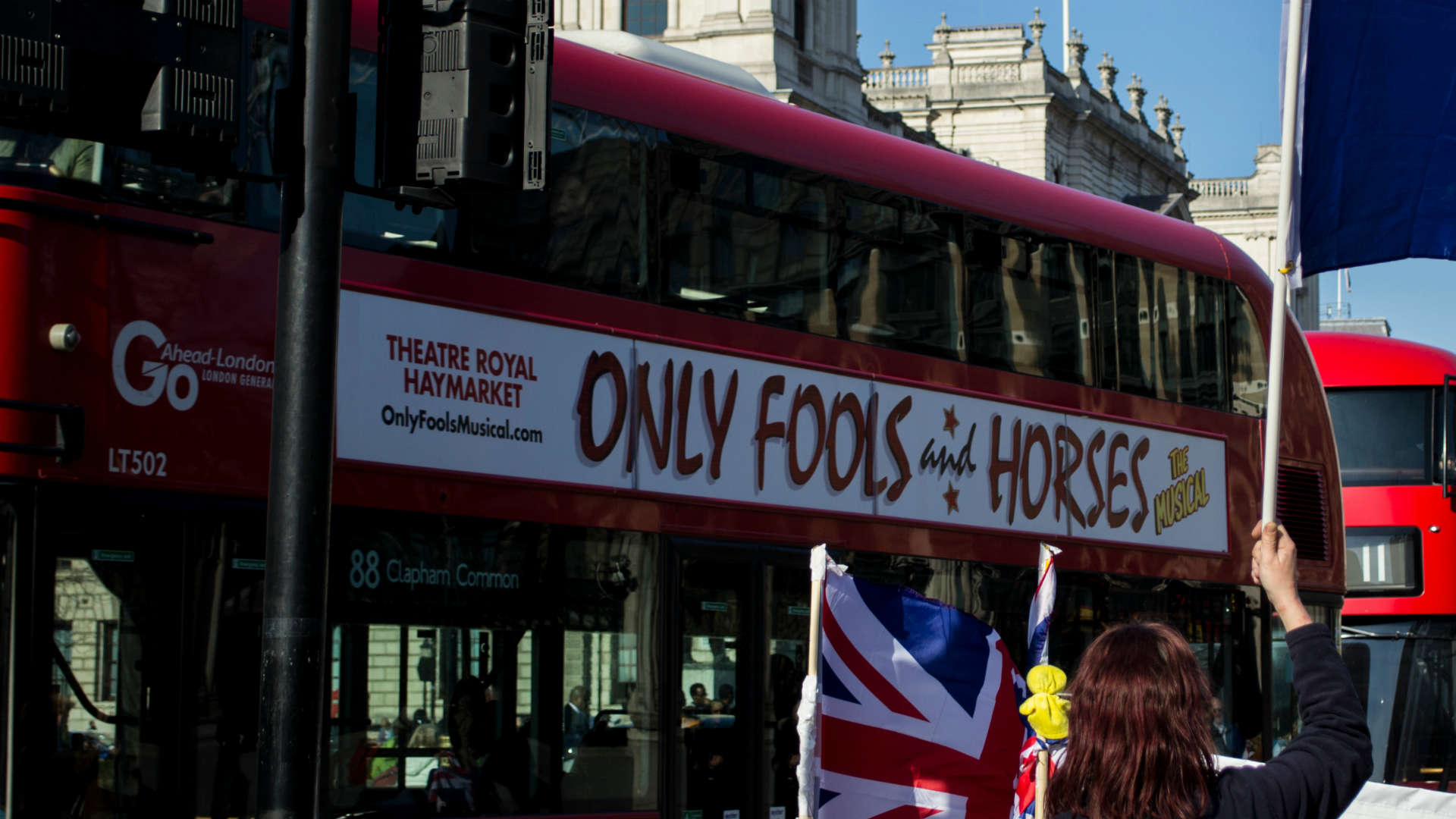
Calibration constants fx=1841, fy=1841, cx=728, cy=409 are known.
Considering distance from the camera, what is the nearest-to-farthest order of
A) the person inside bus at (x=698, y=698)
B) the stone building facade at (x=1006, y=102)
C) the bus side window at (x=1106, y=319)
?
the person inside bus at (x=698, y=698), the bus side window at (x=1106, y=319), the stone building facade at (x=1006, y=102)

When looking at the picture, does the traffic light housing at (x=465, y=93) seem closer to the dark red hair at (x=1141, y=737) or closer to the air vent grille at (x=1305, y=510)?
the dark red hair at (x=1141, y=737)

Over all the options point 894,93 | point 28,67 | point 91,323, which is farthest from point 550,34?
point 894,93

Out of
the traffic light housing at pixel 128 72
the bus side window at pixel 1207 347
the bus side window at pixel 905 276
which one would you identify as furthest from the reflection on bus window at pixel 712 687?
the bus side window at pixel 1207 347

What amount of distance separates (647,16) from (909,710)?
46663 mm

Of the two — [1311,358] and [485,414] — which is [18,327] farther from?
[1311,358]

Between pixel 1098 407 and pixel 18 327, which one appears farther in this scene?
pixel 1098 407

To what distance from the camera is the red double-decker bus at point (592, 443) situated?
603 centimetres

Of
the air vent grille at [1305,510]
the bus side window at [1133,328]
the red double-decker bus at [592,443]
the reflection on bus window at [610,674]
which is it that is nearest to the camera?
the red double-decker bus at [592,443]

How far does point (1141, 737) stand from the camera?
Answer: 10.1 feet

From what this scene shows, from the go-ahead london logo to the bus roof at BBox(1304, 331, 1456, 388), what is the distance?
1187 centimetres

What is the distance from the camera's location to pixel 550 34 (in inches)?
205

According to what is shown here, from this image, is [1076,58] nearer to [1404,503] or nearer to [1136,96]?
[1136,96]

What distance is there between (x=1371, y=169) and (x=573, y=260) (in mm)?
3336

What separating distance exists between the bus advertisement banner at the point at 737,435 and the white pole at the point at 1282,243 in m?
2.40
